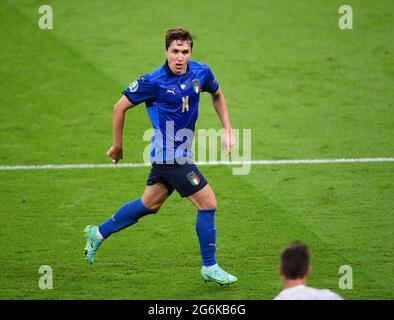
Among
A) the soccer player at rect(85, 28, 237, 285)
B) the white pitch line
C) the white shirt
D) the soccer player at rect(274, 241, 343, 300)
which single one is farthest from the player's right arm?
the white pitch line

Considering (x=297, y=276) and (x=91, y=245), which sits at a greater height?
(x=91, y=245)

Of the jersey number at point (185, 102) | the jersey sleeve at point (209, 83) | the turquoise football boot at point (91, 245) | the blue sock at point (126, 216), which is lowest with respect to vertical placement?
the turquoise football boot at point (91, 245)

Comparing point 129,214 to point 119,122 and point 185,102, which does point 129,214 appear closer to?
point 119,122

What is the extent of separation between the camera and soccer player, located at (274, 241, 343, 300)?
5.56 meters

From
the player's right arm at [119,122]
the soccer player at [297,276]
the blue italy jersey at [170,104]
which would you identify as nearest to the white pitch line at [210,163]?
the blue italy jersey at [170,104]

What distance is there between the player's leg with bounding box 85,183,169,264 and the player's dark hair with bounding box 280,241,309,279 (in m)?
2.96

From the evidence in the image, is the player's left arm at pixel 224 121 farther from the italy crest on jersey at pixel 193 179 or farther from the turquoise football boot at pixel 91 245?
the turquoise football boot at pixel 91 245

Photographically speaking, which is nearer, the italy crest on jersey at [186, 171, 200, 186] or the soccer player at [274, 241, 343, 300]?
→ the soccer player at [274, 241, 343, 300]

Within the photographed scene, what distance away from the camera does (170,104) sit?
8281 millimetres

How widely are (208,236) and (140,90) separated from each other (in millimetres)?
1494

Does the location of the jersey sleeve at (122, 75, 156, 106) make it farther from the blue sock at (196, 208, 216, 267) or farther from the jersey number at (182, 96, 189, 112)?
the blue sock at (196, 208, 216, 267)

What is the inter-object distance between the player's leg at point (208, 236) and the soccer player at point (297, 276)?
262 centimetres

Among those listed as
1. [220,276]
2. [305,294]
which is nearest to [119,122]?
[220,276]

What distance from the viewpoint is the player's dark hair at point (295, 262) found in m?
5.63
